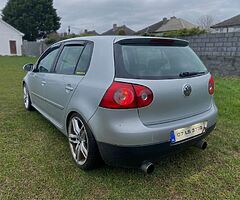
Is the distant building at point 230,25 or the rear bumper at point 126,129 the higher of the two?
the distant building at point 230,25

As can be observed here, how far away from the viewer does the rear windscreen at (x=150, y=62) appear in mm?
2256

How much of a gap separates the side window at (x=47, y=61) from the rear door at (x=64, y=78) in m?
0.22

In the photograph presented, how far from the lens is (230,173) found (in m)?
2.63

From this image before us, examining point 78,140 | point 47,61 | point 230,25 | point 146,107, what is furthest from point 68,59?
point 230,25

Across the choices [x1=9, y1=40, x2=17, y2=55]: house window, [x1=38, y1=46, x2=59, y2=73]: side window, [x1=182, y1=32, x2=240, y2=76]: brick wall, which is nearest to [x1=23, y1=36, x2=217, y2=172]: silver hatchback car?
[x1=38, y1=46, x2=59, y2=73]: side window

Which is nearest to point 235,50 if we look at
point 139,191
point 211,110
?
point 211,110

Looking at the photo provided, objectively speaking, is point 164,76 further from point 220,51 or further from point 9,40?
point 9,40

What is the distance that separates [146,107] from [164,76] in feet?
1.30

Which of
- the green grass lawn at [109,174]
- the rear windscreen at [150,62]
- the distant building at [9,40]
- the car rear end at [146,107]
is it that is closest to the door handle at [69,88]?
the car rear end at [146,107]

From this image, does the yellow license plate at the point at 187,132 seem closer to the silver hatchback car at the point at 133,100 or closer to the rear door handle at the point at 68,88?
the silver hatchback car at the point at 133,100

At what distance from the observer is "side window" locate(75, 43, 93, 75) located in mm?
2662

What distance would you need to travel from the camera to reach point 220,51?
9062 millimetres

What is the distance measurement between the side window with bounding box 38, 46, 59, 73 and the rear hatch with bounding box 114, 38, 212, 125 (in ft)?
5.28

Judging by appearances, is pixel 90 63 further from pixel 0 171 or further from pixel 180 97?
pixel 0 171
